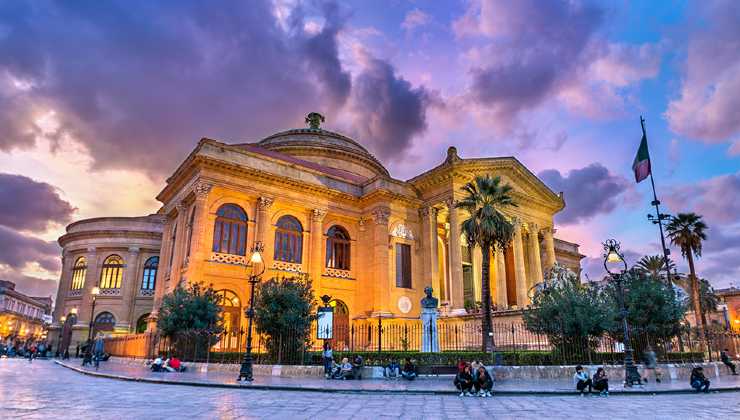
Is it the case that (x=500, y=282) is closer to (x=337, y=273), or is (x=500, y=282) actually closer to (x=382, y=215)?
(x=382, y=215)

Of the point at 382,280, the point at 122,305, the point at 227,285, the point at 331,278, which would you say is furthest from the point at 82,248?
the point at 382,280

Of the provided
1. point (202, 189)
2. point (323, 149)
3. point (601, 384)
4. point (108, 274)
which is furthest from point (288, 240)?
point (601, 384)

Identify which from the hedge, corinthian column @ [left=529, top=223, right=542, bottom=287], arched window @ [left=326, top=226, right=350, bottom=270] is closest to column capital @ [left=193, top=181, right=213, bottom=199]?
arched window @ [left=326, top=226, right=350, bottom=270]

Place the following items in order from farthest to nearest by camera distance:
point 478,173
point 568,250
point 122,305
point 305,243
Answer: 1. point 568,250
2. point 122,305
3. point 478,173
4. point 305,243

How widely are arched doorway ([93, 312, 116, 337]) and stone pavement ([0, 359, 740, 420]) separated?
28310 mm

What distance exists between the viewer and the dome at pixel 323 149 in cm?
4284

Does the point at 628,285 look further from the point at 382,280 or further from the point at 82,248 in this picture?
the point at 82,248

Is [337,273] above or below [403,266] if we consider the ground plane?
below

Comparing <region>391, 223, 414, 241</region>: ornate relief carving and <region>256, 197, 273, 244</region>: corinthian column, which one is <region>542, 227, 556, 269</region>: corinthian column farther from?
<region>256, 197, 273, 244</region>: corinthian column

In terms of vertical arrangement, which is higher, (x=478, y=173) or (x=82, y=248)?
(x=478, y=173)

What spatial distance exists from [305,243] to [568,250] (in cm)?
3304

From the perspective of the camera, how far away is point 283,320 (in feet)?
61.6

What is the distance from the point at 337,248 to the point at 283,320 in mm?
15007

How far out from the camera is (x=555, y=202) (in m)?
39.0
